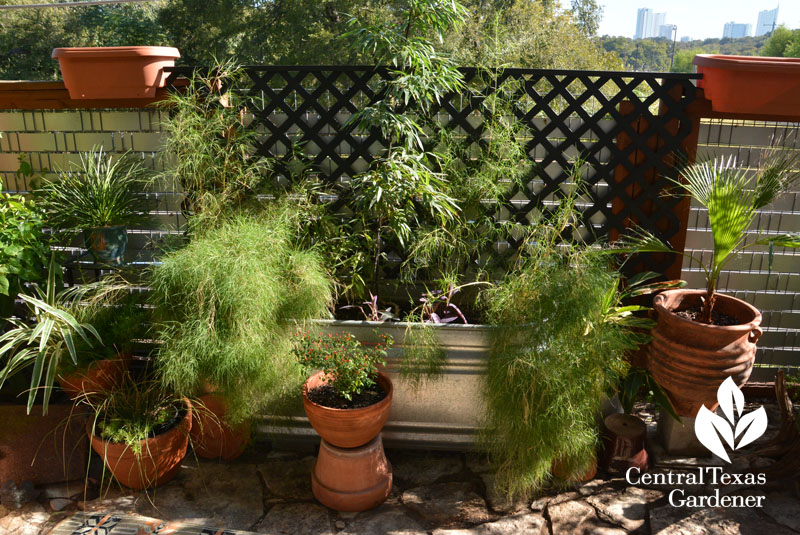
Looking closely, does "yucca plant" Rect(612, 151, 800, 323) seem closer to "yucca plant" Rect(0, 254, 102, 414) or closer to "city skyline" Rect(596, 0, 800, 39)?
"yucca plant" Rect(0, 254, 102, 414)

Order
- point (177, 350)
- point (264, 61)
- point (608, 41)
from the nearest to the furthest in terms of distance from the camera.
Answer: point (177, 350)
point (264, 61)
point (608, 41)

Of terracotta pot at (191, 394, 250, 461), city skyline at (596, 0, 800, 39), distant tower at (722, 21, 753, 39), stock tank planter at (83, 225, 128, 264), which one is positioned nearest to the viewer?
terracotta pot at (191, 394, 250, 461)

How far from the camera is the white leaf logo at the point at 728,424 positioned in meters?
2.67

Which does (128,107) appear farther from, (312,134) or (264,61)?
(264,61)

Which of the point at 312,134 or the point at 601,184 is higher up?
the point at 312,134

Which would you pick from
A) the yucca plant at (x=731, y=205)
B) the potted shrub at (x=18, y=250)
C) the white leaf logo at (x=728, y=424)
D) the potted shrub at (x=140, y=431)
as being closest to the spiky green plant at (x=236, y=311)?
the potted shrub at (x=140, y=431)

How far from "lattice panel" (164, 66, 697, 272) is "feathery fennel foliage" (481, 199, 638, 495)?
65 centimetres

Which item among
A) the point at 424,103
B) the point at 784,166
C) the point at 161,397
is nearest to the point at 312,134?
the point at 424,103

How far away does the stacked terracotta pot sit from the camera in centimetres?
246

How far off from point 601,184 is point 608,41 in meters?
18.0

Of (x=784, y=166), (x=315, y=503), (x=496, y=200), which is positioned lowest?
(x=315, y=503)

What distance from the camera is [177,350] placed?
2.41 metres

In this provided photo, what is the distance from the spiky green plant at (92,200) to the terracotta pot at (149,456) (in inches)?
38.6

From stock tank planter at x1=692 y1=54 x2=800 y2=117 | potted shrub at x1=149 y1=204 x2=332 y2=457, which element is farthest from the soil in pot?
stock tank planter at x1=692 y1=54 x2=800 y2=117
